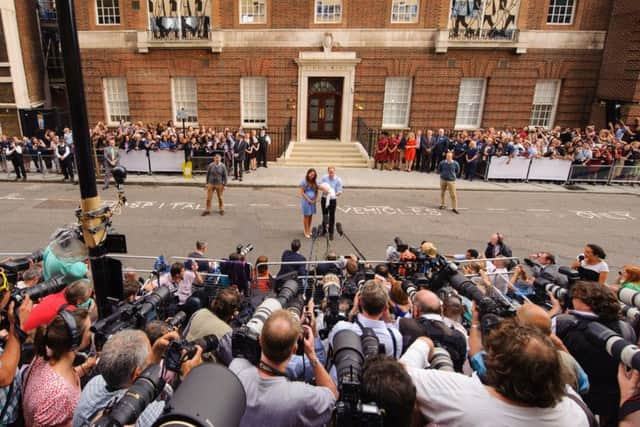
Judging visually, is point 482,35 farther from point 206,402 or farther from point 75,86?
point 206,402

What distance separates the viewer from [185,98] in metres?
20.9

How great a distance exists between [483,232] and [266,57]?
558 inches

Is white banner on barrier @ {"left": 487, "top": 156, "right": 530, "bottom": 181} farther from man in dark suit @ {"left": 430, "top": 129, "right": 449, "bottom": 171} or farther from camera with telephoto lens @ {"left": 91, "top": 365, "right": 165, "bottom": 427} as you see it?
camera with telephoto lens @ {"left": 91, "top": 365, "right": 165, "bottom": 427}

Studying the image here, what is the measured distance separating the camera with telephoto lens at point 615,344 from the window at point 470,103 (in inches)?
747

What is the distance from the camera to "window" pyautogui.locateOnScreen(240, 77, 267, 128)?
20453 millimetres

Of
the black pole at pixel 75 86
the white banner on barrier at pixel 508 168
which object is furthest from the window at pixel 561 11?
the black pole at pixel 75 86

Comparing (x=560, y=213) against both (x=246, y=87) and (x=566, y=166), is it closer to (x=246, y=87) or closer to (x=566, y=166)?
(x=566, y=166)

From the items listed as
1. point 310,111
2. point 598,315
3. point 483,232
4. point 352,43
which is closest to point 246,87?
point 310,111

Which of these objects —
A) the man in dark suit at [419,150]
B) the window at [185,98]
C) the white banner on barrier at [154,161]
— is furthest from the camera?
the window at [185,98]

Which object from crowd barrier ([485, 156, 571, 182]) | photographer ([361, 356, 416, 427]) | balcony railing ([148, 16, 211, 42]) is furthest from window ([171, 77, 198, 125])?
photographer ([361, 356, 416, 427])

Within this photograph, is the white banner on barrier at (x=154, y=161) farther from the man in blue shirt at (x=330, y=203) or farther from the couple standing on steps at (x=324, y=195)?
the man in blue shirt at (x=330, y=203)

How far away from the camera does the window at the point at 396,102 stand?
20.2m

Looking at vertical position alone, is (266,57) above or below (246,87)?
above

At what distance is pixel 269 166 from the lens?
19141 mm
